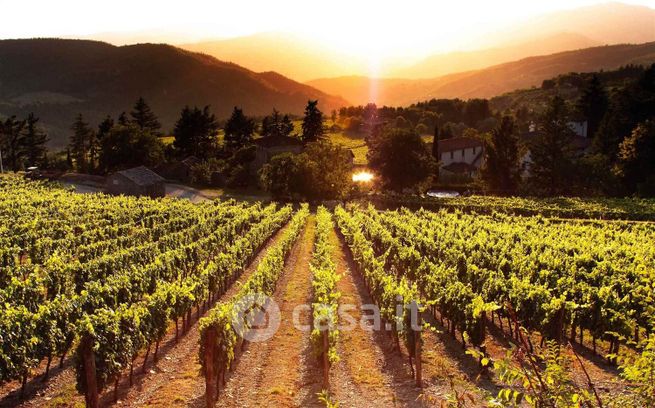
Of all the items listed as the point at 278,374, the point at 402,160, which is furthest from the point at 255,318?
the point at 402,160

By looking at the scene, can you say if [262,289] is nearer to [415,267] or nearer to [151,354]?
[151,354]

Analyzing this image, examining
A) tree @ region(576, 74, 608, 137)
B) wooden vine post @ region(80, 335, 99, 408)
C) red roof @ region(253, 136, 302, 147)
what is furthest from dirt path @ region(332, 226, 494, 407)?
tree @ region(576, 74, 608, 137)

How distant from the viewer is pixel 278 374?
15.1 metres

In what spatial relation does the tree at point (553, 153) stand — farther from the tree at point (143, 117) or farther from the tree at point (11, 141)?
the tree at point (11, 141)

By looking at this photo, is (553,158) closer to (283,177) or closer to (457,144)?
(457,144)

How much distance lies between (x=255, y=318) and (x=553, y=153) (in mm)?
61035

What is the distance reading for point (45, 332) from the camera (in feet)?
47.0

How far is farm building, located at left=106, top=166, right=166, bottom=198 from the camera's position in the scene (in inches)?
2692

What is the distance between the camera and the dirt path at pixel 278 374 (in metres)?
13.5

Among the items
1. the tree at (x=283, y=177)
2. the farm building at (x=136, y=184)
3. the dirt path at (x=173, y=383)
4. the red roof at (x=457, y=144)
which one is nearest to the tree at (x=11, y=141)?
the farm building at (x=136, y=184)

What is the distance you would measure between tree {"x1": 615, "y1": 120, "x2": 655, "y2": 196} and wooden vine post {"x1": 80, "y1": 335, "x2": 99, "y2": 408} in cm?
6582

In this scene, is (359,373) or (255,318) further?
(255,318)

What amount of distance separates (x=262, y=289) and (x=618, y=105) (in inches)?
2756

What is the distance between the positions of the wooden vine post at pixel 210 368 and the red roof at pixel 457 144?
88.5m
